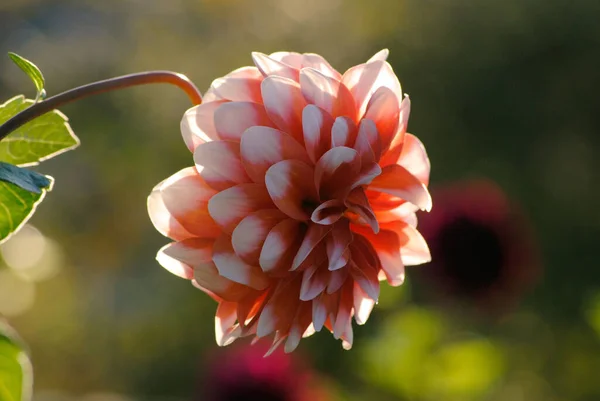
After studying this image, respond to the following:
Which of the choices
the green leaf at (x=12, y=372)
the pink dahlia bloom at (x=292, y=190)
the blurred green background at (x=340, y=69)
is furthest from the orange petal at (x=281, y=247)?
the blurred green background at (x=340, y=69)

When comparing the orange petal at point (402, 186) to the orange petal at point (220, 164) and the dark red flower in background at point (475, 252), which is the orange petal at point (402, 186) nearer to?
the orange petal at point (220, 164)

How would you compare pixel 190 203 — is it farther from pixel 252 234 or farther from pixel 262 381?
pixel 262 381

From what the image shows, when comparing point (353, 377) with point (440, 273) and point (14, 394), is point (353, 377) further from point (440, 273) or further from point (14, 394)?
point (14, 394)

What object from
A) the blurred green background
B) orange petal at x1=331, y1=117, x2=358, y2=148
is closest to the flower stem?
orange petal at x1=331, y1=117, x2=358, y2=148

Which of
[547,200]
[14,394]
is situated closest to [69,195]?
[547,200]

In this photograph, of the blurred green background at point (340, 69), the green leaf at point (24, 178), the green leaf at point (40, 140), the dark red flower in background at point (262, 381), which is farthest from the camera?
the blurred green background at point (340, 69)

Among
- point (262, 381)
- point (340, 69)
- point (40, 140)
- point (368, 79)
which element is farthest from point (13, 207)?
point (340, 69)
